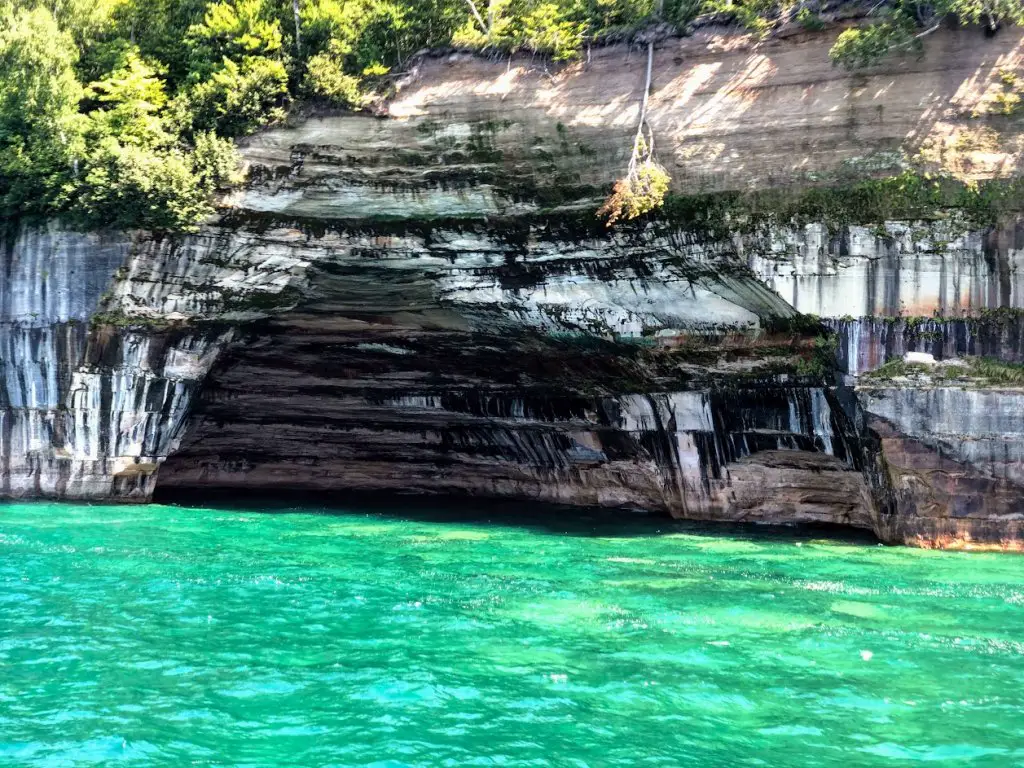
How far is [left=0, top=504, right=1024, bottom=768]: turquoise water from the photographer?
6.75m

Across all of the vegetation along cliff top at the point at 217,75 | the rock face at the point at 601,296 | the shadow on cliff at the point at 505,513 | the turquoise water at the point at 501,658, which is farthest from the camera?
the shadow on cliff at the point at 505,513

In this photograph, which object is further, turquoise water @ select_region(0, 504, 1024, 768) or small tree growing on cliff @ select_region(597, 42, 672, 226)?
small tree growing on cliff @ select_region(597, 42, 672, 226)

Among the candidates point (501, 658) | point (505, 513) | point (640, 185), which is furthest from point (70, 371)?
point (501, 658)

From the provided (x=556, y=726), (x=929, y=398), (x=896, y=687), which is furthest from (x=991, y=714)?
(x=929, y=398)

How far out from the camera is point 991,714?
7.36 m

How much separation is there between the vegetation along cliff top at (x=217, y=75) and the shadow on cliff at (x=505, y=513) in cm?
749

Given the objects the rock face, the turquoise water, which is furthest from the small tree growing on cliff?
the turquoise water

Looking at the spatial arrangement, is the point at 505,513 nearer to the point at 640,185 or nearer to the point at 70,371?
the point at 640,185

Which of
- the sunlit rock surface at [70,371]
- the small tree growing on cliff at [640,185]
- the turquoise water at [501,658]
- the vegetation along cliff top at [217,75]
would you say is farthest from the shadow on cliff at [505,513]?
the vegetation along cliff top at [217,75]

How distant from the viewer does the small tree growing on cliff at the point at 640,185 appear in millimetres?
16984

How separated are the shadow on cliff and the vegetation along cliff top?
749 cm

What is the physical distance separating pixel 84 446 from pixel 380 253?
8046 millimetres

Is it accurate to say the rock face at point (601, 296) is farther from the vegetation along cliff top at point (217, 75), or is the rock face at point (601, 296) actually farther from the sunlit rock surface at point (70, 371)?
the vegetation along cliff top at point (217, 75)

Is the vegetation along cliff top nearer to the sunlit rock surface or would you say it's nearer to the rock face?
the rock face
